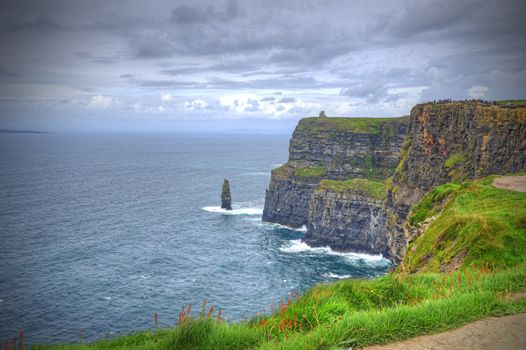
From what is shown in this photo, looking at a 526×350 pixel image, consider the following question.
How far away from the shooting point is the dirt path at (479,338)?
745cm

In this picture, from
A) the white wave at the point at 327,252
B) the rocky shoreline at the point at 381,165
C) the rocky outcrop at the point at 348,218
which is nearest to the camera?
the rocky shoreline at the point at 381,165

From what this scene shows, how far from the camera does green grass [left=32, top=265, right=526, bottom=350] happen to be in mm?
8102

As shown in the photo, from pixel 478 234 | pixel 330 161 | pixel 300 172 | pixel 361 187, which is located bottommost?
pixel 361 187

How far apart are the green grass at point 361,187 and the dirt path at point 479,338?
265 feet

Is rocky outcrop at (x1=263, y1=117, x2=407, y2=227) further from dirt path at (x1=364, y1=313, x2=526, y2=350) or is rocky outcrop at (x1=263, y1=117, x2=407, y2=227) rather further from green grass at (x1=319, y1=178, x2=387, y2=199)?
dirt path at (x1=364, y1=313, x2=526, y2=350)

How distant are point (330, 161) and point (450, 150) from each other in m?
67.6

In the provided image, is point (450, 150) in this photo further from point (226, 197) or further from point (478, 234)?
point (226, 197)

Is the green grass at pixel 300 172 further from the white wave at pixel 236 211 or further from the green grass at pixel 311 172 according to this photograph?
the white wave at pixel 236 211

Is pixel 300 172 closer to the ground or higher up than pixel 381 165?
closer to the ground

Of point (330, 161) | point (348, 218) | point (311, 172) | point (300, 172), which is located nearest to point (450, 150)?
point (348, 218)

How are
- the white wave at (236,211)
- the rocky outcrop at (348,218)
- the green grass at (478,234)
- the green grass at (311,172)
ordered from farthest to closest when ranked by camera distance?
1. the white wave at (236,211)
2. the green grass at (311,172)
3. the rocky outcrop at (348,218)
4. the green grass at (478,234)

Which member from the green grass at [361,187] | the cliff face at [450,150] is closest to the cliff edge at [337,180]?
the green grass at [361,187]

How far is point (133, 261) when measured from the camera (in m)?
72.7

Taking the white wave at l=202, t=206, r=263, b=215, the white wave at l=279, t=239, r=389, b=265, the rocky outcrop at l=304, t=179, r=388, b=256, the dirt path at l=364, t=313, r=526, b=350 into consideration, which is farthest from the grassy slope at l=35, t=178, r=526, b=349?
the white wave at l=202, t=206, r=263, b=215
